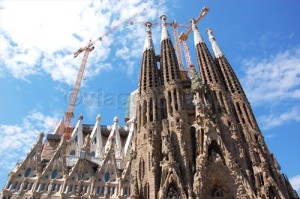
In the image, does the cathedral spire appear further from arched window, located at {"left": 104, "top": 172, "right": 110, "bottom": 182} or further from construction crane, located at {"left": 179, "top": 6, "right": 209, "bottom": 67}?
arched window, located at {"left": 104, "top": 172, "right": 110, "bottom": 182}

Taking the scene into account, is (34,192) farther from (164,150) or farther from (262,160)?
(262,160)

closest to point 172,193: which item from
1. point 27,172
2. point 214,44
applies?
point 27,172

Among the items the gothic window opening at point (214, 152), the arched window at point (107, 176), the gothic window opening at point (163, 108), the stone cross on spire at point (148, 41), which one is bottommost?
the arched window at point (107, 176)

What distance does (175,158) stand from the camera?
2772cm

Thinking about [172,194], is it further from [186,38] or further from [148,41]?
[186,38]

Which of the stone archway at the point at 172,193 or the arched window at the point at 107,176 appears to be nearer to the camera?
the stone archway at the point at 172,193

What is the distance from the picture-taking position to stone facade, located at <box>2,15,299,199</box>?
26.0m

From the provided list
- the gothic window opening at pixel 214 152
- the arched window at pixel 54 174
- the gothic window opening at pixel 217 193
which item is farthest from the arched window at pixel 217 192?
the arched window at pixel 54 174

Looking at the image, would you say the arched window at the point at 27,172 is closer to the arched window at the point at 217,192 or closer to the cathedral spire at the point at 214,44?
the arched window at the point at 217,192

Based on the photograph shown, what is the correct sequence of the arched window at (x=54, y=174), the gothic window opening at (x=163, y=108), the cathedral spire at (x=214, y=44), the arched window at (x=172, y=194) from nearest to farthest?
the arched window at (x=172, y=194)
the arched window at (x=54, y=174)
the gothic window opening at (x=163, y=108)
the cathedral spire at (x=214, y=44)

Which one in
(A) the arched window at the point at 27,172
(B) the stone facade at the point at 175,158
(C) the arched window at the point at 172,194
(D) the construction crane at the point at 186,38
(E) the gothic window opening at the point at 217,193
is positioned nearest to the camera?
(C) the arched window at the point at 172,194

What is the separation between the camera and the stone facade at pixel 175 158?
26047 millimetres

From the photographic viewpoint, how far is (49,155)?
3688 centimetres

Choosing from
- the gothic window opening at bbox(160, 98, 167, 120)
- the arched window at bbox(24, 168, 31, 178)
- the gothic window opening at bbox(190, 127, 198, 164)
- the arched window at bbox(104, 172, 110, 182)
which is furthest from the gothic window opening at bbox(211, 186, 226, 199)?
the arched window at bbox(24, 168, 31, 178)
